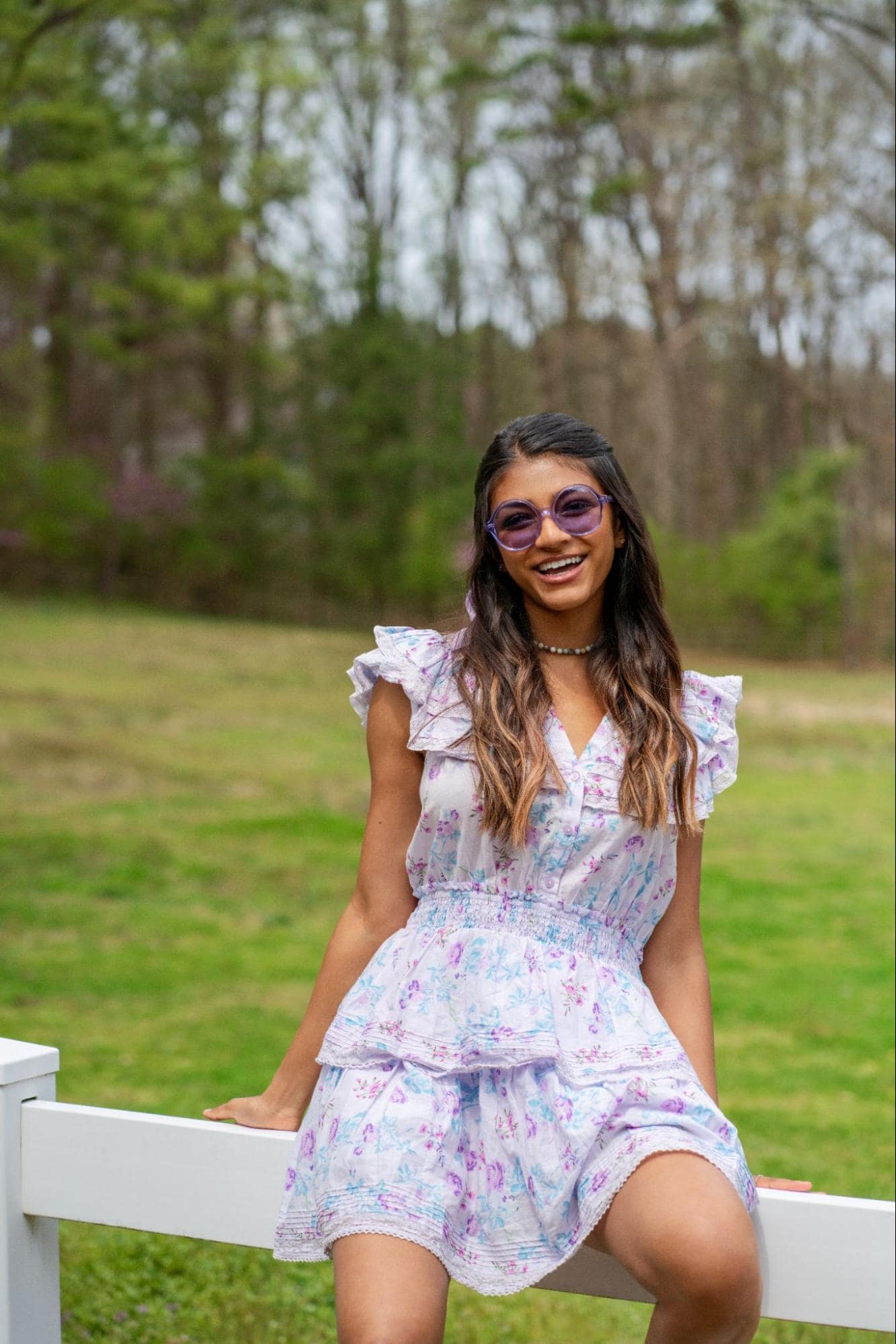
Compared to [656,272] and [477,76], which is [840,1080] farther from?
[477,76]

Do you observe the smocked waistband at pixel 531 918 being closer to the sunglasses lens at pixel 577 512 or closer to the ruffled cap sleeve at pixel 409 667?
the ruffled cap sleeve at pixel 409 667

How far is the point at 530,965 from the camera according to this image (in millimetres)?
1471

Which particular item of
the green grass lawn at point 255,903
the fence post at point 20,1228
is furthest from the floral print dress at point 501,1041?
the green grass lawn at point 255,903

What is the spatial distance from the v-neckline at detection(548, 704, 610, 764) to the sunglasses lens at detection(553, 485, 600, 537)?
0.58 ft

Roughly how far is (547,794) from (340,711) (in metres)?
12.1

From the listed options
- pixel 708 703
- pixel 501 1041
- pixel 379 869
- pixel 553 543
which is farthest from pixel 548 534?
pixel 501 1041

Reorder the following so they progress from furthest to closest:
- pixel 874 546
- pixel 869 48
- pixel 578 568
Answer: pixel 874 546
pixel 869 48
pixel 578 568

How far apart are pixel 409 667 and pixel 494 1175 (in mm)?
494

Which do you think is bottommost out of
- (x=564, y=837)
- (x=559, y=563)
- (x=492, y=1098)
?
(x=492, y=1098)

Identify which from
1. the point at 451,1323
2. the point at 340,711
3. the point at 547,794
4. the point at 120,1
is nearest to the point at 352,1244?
the point at 547,794

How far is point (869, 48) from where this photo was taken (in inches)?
511

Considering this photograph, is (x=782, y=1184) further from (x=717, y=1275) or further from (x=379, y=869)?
(x=379, y=869)

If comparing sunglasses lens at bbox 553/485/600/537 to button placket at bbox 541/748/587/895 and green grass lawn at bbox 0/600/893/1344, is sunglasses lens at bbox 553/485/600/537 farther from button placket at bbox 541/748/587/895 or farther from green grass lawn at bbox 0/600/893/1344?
green grass lawn at bbox 0/600/893/1344

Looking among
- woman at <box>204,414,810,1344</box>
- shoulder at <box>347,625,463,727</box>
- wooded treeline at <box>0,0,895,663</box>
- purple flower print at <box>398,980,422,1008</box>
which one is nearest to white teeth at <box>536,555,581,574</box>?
woman at <box>204,414,810,1344</box>
